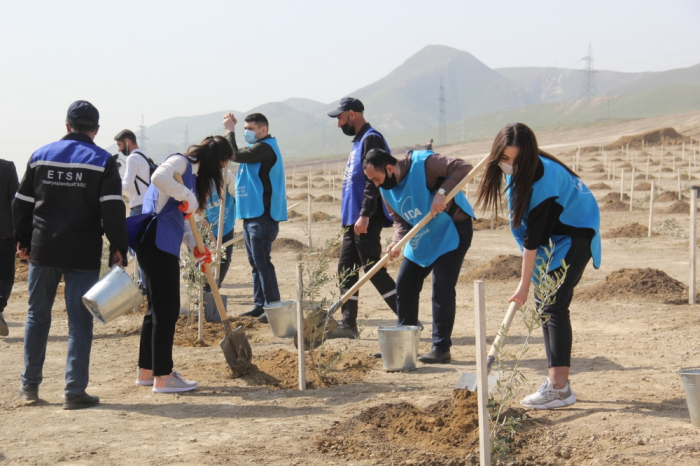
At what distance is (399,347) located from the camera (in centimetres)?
527

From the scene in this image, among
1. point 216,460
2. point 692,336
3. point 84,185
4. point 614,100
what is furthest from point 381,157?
point 614,100

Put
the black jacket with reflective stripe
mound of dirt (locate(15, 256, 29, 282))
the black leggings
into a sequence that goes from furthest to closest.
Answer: mound of dirt (locate(15, 256, 29, 282)), the black jacket with reflective stripe, the black leggings

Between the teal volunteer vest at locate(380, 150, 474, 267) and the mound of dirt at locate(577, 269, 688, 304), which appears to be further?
the mound of dirt at locate(577, 269, 688, 304)

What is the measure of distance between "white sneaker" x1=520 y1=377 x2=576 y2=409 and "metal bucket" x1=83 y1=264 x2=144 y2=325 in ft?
7.96

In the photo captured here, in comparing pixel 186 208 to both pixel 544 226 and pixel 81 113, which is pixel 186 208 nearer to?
pixel 81 113

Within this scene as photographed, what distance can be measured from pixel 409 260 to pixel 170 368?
1912mm

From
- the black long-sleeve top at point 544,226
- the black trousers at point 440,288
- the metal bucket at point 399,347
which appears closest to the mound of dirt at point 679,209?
the black trousers at point 440,288

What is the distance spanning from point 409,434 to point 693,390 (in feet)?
4.70

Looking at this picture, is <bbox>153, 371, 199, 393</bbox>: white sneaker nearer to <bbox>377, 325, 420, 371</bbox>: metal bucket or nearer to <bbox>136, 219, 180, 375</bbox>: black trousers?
<bbox>136, 219, 180, 375</bbox>: black trousers

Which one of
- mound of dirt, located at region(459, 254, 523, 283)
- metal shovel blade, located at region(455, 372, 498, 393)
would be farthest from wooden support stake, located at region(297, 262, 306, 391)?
mound of dirt, located at region(459, 254, 523, 283)

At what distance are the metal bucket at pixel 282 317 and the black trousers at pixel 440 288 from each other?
121cm

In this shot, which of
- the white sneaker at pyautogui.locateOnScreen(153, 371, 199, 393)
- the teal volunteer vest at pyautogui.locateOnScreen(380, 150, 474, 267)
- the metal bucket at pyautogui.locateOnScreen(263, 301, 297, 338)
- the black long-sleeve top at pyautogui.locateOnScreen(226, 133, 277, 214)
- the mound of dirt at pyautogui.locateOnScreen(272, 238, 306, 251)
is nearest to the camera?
the white sneaker at pyautogui.locateOnScreen(153, 371, 199, 393)

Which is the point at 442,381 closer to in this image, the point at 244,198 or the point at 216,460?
the point at 216,460

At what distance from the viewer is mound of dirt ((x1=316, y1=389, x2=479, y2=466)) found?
3607 millimetres
